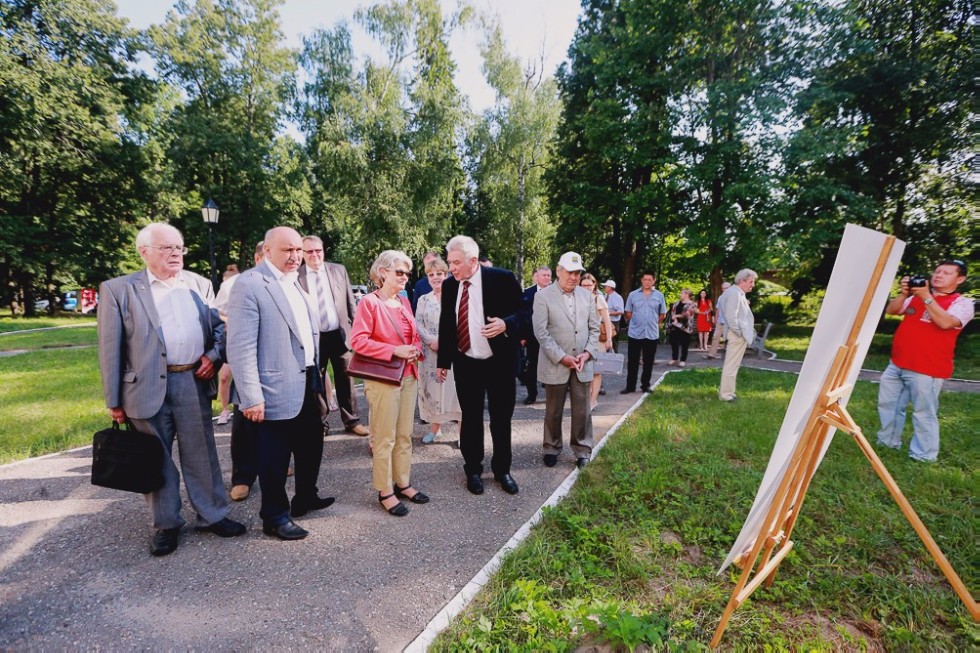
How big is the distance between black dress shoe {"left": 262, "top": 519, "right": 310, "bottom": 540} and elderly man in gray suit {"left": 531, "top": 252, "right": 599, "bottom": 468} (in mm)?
2563

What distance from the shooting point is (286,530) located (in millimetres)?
3393

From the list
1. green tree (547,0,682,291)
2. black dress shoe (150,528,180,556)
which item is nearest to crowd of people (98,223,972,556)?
black dress shoe (150,528,180,556)

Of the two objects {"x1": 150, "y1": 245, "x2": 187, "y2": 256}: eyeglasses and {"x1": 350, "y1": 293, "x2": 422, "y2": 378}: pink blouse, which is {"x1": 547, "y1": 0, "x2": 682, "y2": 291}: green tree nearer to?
{"x1": 350, "y1": 293, "x2": 422, "y2": 378}: pink blouse

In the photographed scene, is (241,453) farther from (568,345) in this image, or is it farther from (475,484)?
(568,345)

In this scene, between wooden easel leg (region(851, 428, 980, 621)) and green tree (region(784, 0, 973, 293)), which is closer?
wooden easel leg (region(851, 428, 980, 621))

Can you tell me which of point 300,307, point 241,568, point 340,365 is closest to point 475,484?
point 241,568

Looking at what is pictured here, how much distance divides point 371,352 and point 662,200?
50.2ft

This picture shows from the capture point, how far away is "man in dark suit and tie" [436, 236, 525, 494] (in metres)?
4.13

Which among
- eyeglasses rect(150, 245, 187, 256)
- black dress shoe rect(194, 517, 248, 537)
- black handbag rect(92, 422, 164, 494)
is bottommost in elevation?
black dress shoe rect(194, 517, 248, 537)

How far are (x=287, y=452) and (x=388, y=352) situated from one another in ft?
3.45

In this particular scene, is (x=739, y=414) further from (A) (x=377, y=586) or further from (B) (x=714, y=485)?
(A) (x=377, y=586)

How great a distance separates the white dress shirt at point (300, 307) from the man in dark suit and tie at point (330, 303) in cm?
142

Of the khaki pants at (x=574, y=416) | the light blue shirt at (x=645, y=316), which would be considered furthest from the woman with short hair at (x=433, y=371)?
the light blue shirt at (x=645, y=316)

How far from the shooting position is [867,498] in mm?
3977
